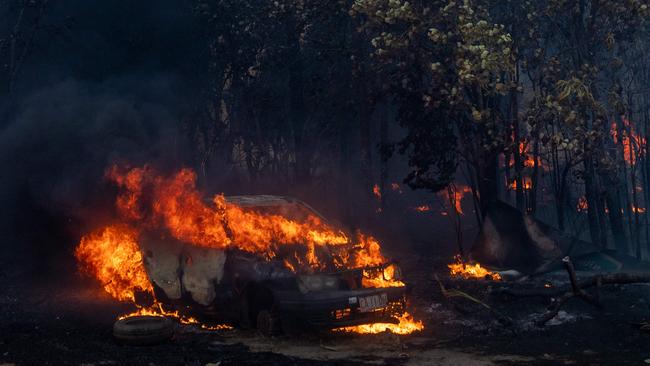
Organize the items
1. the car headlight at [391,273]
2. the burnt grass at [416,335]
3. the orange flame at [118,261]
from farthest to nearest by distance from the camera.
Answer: the orange flame at [118,261]
the car headlight at [391,273]
the burnt grass at [416,335]

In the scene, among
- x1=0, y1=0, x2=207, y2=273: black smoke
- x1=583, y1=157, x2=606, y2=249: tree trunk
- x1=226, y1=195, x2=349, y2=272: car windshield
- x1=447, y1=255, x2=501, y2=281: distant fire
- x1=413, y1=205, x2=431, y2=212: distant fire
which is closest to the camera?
x1=226, y1=195, x2=349, y2=272: car windshield

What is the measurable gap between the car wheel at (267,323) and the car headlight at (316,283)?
0.59m

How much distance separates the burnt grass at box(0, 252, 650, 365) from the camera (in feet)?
23.1

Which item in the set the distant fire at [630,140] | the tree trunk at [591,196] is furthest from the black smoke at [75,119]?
the distant fire at [630,140]

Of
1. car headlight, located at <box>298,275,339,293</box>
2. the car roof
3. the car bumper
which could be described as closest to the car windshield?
the car roof

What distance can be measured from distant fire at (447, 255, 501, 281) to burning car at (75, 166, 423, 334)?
4.04 metres

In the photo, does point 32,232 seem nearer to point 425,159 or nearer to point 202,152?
point 425,159

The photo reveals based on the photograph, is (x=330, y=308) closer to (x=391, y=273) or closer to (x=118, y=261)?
(x=391, y=273)

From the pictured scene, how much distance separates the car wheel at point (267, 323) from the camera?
8.02 m

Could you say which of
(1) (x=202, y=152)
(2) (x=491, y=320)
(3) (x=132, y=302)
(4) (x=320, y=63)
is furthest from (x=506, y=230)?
(1) (x=202, y=152)

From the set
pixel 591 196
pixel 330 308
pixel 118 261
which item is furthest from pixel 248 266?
pixel 591 196

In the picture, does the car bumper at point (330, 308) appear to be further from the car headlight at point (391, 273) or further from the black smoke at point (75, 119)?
the black smoke at point (75, 119)

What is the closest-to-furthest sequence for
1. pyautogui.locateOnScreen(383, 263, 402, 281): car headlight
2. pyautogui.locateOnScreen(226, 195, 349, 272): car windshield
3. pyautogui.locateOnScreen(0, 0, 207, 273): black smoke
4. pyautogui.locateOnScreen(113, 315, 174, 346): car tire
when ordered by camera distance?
pyautogui.locateOnScreen(113, 315, 174, 346): car tire
pyautogui.locateOnScreen(226, 195, 349, 272): car windshield
pyautogui.locateOnScreen(383, 263, 402, 281): car headlight
pyautogui.locateOnScreen(0, 0, 207, 273): black smoke

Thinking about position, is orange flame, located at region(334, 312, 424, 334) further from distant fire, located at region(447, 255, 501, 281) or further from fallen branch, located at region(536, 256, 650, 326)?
distant fire, located at region(447, 255, 501, 281)
